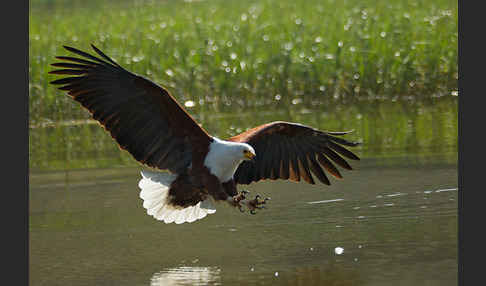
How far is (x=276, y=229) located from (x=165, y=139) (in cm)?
112

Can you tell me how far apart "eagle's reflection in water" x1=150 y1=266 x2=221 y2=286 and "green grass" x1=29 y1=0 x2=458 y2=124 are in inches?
323

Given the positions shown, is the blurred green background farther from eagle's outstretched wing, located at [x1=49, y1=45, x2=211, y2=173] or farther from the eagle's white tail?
eagle's outstretched wing, located at [x1=49, y1=45, x2=211, y2=173]

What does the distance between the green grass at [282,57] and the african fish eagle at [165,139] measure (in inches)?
278

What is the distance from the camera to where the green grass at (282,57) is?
47.8 feet

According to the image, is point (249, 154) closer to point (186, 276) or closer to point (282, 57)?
point (186, 276)

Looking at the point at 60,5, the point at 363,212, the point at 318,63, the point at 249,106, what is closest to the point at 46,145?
the point at 249,106

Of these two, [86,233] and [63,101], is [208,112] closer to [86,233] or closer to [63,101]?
[63,101]

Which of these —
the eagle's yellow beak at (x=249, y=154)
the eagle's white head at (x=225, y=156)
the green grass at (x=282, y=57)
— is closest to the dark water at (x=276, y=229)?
the eagle's white head at (x=225, y=156)

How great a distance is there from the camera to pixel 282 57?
1538cm

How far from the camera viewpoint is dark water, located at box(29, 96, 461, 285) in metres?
6.19

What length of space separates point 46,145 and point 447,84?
247 inches

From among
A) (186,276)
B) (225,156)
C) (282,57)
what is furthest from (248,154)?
(282,57)

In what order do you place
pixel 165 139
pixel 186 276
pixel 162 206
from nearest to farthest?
pixel 186 276 < pixel 165 139 < pixel 162 206

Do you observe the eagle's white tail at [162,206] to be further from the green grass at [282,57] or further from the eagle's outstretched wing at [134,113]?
the green grass at [282,57]
